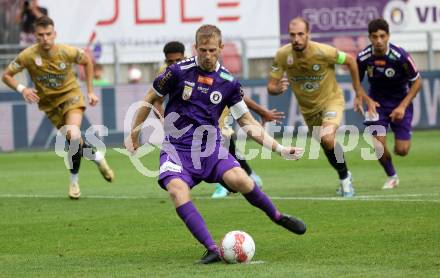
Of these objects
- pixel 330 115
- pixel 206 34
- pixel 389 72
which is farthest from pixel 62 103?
pixel 206 34

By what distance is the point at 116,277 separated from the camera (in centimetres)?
942

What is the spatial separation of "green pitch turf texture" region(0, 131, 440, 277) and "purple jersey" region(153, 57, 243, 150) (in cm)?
115

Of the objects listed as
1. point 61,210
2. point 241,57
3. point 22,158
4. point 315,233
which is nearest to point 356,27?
point 241,57

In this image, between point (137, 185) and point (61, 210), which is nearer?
point (61, 210)

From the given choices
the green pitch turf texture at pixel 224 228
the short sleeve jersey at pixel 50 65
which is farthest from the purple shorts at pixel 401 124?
the short sleeve jersey at pixel 50 65

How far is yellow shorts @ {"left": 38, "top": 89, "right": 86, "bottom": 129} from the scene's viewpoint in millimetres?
16875

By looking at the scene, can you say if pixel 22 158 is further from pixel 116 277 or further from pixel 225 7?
pixel 116 277

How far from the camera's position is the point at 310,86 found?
54.2 ft

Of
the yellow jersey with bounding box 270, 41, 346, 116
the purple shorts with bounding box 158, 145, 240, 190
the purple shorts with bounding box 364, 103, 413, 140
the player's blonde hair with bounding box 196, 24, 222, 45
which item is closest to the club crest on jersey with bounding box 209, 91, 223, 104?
the purple shorts with bounding box 158, 145, 240, 190

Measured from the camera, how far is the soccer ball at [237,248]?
995 centimetres

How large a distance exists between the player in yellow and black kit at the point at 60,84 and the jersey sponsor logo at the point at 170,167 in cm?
601

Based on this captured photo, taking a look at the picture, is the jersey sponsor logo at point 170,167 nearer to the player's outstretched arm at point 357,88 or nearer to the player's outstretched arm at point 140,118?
the player's outstretched arm at point 140,118

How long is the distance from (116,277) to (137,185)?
368 inches

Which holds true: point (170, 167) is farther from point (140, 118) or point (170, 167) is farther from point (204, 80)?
point (204, 80)
